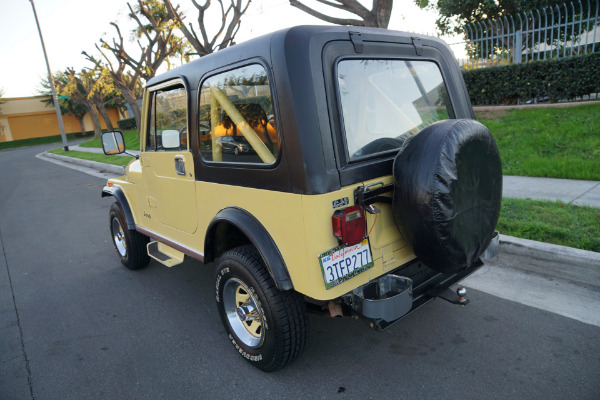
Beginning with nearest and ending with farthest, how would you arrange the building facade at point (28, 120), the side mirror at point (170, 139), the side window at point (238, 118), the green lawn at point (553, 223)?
the side window at point (238, 118) < the side mirror at point (170, 139) < the green lawn at point (553, 223) < the building facade at point (28, 120)

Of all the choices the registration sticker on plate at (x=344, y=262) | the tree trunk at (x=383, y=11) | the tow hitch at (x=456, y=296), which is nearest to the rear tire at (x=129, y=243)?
the registration sticker on plate at (x=344, y=262)

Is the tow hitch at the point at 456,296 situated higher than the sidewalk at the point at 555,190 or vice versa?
the tow hitch at the point at 456,296

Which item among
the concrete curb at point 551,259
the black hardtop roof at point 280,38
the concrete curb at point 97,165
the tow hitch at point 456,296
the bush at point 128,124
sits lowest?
the concrete curb at point 551,259

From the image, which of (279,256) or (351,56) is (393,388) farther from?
(351,56)

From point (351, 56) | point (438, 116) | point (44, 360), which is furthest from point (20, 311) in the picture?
point (438, 116)

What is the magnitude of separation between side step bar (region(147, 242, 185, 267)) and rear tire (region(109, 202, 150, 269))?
57cm

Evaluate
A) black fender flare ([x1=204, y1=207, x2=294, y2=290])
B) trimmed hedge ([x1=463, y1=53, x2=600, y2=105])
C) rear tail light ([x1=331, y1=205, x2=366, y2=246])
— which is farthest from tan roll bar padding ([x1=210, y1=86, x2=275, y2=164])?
trimmed hedge ([x1=463, y1=53, x2=600, y2=105])

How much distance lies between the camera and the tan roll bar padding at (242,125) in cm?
246

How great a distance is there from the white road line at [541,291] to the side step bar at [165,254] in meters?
2.62

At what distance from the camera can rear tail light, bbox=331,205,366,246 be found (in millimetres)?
2201

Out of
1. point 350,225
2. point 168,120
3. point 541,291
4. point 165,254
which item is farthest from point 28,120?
point 541,291

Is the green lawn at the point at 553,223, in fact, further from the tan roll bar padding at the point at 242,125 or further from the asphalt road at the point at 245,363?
the tan roll bar padding at the point at 242,125

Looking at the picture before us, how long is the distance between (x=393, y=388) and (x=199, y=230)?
1777 mm

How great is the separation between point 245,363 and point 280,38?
2.17 meters
